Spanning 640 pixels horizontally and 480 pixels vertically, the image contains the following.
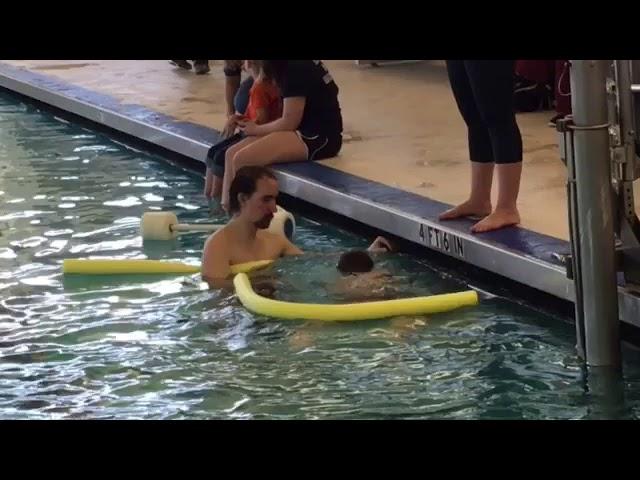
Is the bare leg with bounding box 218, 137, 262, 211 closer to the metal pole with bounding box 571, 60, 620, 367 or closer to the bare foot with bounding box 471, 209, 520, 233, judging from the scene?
the bare foot with bounding box 471, 209, 520, 233

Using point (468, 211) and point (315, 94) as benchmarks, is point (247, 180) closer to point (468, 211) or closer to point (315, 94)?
point (468, 211)

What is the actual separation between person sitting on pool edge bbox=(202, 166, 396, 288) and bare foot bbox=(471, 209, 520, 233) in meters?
0.93

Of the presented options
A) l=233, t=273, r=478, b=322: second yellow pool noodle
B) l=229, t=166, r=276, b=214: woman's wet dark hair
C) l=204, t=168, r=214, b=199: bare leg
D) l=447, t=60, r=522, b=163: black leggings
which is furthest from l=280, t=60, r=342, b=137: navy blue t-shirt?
l=233, t=273, r=478, b=322: second yellow pool noodle

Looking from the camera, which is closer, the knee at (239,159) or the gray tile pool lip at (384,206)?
the gray tile pool lip at (384,206)

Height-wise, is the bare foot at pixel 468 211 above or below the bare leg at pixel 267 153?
below

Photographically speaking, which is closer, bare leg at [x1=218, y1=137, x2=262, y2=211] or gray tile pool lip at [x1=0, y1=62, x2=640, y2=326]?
gray tile pool lip at [x1=0, y1=62, x2=640, y2=326]

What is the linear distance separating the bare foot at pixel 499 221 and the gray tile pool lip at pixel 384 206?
4cm

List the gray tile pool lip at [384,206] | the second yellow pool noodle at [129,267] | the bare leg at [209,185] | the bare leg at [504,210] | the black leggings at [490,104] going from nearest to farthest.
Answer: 1. the black leggings at [490,104]
2. the gray tile pool lip at [384,206]
3. the bare leg at [504,210]
4. the second yellow pool noodle at [129,267]
5. the bare leg at [209,185]

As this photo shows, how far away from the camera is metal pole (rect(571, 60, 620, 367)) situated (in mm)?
3477

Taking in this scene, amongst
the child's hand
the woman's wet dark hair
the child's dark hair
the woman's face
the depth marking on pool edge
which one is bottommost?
the child's dark hair

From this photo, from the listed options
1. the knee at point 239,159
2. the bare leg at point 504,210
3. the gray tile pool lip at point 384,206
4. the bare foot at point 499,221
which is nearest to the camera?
the gray tile pool lip at point 384,206

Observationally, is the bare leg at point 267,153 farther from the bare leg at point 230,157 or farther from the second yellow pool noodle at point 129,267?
the second yellow pool noodle at point 129,267

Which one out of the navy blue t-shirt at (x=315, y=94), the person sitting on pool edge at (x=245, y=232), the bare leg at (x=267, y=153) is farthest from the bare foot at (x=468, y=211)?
the bare leg at (x=267, y=153)

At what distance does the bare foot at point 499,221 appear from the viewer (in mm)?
5051
